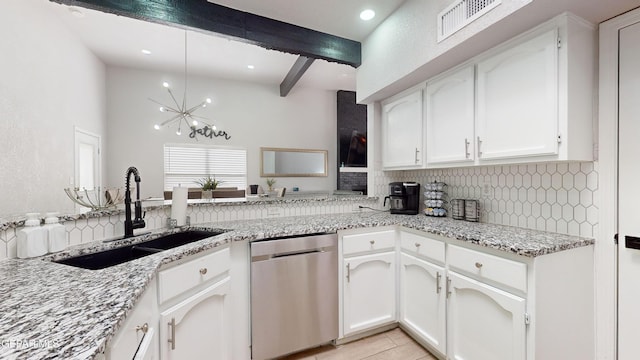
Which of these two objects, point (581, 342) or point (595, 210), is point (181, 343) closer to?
point (581, 342)

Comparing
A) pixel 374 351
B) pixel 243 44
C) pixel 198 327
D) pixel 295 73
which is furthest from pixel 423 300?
pixel 295 73

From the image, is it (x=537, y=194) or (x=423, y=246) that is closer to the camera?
(x=537, y=194)

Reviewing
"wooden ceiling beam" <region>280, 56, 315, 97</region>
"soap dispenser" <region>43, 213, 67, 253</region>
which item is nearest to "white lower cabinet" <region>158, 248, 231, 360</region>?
"soap dispenser" <region>43, 213, 67, 253</region>

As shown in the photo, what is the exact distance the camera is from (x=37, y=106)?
101 inches

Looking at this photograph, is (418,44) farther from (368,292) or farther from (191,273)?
(191,273)

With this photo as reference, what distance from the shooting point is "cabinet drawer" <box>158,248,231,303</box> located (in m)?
1.14

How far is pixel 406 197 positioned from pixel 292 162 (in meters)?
3.57

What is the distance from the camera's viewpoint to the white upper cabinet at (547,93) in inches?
50.0

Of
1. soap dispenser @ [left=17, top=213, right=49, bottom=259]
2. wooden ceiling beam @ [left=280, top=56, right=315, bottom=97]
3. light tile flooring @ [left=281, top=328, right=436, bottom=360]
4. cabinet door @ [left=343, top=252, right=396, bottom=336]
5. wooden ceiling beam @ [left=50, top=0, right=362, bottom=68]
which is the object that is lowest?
light tile flooring @ [left=281, top=328, right=436, bottom=360]

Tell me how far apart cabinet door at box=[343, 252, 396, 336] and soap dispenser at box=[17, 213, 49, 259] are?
1630mm

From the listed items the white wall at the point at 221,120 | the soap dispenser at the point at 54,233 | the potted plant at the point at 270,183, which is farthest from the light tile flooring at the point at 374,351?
the white wall at the point at 221,120

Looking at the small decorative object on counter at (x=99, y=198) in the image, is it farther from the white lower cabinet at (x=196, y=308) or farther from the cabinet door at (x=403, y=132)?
the cabinet door at (x=403, y=132)

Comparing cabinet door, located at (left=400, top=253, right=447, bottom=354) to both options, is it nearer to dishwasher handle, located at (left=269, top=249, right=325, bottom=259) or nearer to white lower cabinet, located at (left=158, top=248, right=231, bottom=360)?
dishwasher handle, located at (left=269, top=249, right=325, bottom=259)

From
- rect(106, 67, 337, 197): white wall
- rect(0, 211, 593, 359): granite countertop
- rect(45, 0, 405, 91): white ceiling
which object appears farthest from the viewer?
rect(106, 67, 337, 197): white wall
